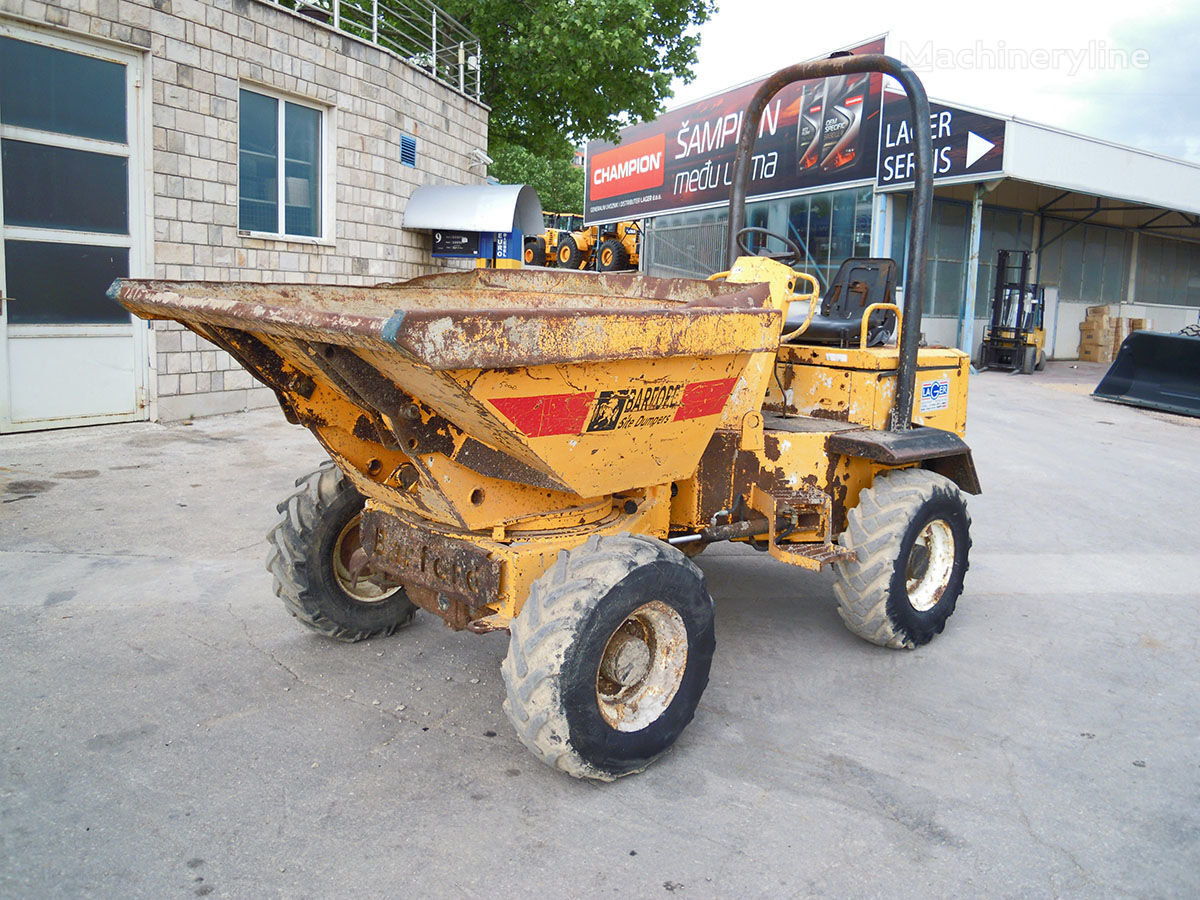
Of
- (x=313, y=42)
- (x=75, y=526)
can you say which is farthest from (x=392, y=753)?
(x=313, y=42)

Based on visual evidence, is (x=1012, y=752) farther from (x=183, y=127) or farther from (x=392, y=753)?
(x=183, y=127)

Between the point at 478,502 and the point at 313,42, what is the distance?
980cm

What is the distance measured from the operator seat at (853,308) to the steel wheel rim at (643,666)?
2.24m

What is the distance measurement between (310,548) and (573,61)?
45.9 ft

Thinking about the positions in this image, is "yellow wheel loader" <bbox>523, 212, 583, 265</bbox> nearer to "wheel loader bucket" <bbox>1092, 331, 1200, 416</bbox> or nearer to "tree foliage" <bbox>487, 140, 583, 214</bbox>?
"tree foliage" <bbox>487, 140, 583, 214</bbox>

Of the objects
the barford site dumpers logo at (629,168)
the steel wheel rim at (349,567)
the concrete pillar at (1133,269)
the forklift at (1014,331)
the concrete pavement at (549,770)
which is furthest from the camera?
the barford site dumpers logo at (629,168)

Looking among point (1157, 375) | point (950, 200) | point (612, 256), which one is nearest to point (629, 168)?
point (612, 256)

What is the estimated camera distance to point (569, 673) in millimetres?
2928

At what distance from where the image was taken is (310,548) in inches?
159

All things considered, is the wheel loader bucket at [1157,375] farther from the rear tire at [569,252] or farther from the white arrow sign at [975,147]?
the rear tire at [569,252]

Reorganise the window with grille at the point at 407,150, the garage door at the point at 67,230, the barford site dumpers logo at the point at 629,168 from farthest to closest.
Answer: the barford site dumpers logo at the point at 629,168 < the window with grille at the point at 407,150 < the garage door at the point at 67,230

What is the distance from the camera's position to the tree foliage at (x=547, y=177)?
41.8 metres

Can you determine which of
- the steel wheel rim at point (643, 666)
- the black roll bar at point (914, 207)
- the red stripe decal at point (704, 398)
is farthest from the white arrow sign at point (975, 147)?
the steel wheel rim at point (643, 666)

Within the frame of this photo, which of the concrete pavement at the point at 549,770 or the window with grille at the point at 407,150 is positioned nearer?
the concrete pavement at the point at 549,770
